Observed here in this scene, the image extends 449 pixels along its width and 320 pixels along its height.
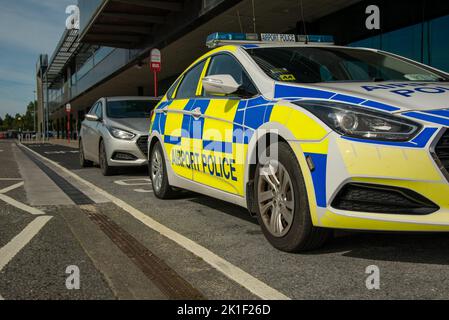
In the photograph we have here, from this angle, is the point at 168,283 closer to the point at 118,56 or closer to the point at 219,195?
the point at 219,195

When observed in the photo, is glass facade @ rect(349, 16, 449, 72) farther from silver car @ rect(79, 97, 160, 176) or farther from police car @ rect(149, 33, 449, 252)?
police car @ rect(149, 33, 449, 252)

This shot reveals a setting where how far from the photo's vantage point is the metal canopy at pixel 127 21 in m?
16.6

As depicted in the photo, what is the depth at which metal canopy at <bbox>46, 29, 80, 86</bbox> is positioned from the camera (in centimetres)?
4409

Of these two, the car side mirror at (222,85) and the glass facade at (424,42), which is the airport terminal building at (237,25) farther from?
the car side mirror at (222,85)

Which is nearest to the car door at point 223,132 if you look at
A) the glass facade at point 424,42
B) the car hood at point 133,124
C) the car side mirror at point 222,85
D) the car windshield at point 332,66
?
the car side mirror at point 222,85

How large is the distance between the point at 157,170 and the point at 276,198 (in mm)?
2733

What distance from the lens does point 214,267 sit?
10.6 feet

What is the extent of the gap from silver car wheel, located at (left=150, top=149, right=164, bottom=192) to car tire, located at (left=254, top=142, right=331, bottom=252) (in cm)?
236

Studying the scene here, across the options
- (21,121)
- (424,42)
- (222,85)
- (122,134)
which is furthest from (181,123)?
(21,121)

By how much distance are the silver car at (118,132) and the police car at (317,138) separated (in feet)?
11.8

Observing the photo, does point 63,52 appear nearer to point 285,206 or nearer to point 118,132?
point 118,132

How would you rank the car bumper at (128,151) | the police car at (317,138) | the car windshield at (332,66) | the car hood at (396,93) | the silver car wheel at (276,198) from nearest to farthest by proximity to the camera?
the police car at (317,138), the car hood at (396,93), the silver car wheel at (276,198), the car windshield at (332,66), the car bumper at (128,151)

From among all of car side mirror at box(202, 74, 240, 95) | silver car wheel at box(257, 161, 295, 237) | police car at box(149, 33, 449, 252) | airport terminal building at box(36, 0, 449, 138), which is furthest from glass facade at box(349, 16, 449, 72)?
silver car wheel at box(257, 161, 295, 237)

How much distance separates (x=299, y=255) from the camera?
3451 millimetres
